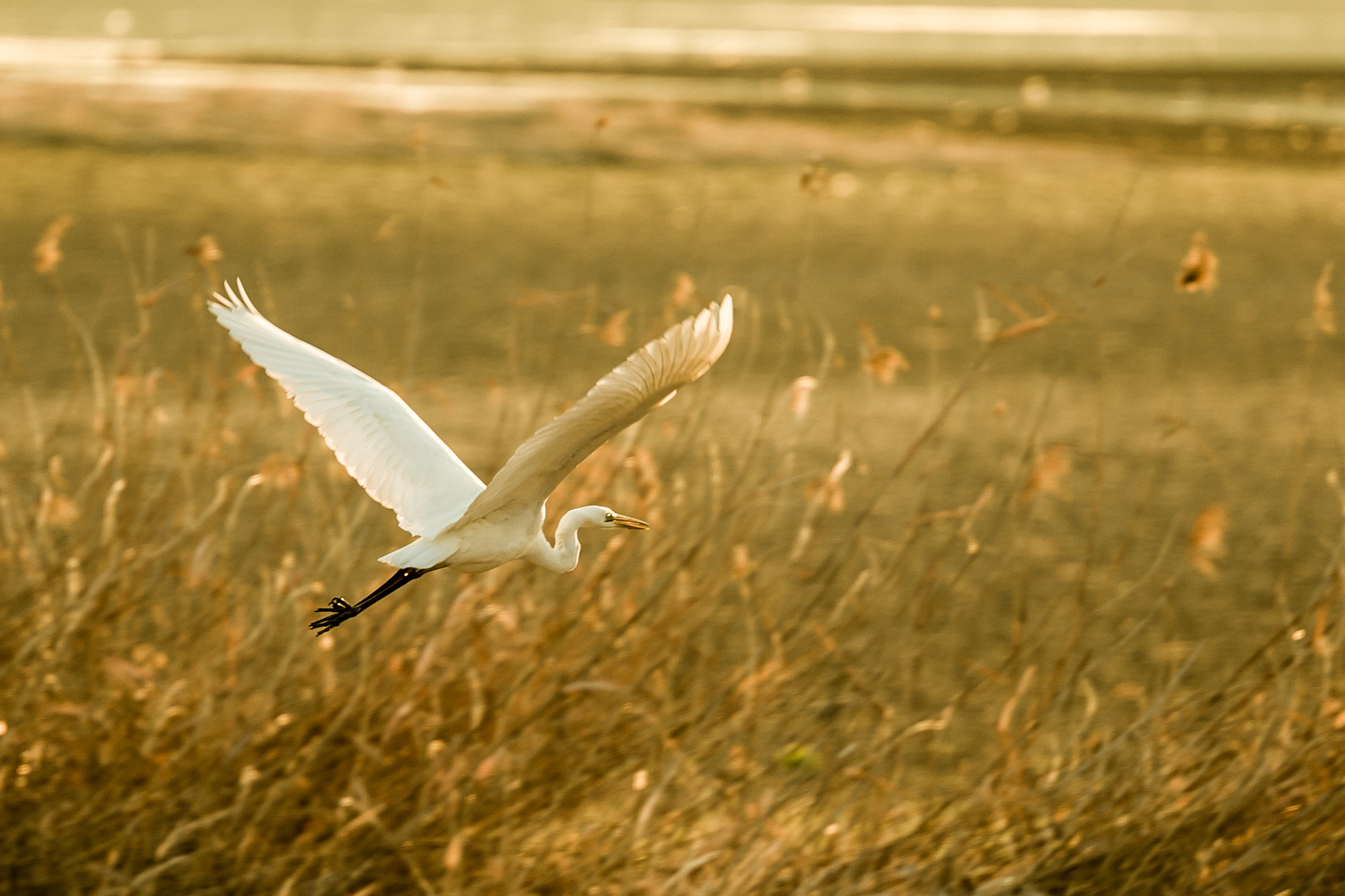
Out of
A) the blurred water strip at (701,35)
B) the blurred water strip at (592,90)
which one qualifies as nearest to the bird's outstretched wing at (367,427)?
the blurred water strip at (592,90)

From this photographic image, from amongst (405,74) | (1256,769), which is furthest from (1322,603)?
(405,74)

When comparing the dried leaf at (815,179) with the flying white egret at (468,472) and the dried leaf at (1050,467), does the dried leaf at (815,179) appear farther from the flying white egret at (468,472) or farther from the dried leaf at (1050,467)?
the flying white egret at (468,472)

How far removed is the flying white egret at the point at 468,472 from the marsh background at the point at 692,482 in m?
0.48

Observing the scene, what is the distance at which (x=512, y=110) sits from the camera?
10.8 meters

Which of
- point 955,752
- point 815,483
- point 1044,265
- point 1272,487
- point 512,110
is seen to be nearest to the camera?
point 815,483

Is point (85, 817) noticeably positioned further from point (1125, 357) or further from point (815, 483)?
point (1125, 357)

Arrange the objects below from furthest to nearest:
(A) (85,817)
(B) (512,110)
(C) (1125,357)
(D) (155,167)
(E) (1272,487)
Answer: (B) (512,110) < (D) (155,167) < (C) (1125,357) < (E) (1272,487) < (A) (85,817)

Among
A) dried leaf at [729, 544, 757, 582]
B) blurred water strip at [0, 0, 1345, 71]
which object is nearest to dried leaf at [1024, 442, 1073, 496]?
dried leaf at [729, 544, 757, 582]

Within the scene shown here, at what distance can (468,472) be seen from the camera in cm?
153

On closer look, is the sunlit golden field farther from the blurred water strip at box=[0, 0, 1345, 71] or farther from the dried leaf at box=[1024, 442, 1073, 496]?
the blurred water strip at box=[0, 0, 1345, 71]

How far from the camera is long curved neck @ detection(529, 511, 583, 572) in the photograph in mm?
1360

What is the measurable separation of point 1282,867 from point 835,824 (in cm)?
68

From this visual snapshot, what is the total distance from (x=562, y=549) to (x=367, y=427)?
333 mm

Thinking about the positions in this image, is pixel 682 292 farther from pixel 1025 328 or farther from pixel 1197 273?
pixel 1197 273
